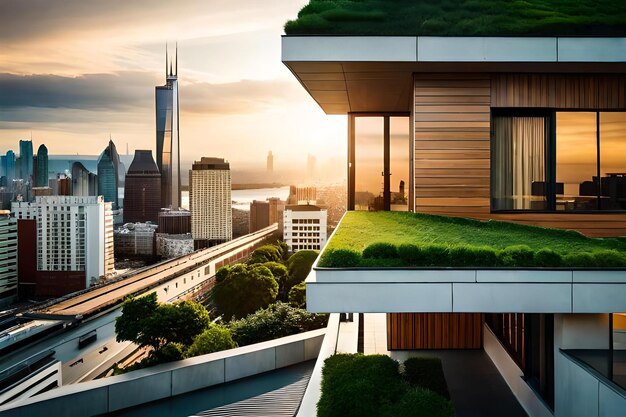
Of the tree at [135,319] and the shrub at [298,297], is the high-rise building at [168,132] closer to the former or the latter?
the shrub at [298,297]

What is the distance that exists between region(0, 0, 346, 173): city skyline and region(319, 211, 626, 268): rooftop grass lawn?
6998 cm

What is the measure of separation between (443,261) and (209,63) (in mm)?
97775

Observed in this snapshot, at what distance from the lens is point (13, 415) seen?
9914 mm

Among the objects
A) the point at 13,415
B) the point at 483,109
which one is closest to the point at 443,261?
the point at 483,109

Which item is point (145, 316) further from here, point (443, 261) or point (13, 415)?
point (443, 261)

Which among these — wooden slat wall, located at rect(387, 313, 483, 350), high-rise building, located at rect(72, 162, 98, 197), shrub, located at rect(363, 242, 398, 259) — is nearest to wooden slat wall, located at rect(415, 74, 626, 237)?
wooden slat wall, located at rect(387, 313, 483, 350)

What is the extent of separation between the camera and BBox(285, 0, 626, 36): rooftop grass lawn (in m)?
7.47

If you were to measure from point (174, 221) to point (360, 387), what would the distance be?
326 feet

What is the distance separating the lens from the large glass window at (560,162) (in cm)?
806

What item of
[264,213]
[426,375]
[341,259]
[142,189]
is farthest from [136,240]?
[341,259]

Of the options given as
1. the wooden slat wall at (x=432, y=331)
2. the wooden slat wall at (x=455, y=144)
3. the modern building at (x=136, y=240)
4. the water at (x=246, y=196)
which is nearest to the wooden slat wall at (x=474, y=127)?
the wooden slat wall at (x=455, y=144)

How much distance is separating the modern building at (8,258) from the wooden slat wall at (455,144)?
8132 centimetres

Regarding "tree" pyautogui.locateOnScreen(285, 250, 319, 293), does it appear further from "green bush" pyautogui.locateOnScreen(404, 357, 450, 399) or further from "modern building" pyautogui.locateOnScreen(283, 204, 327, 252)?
"green bush" pyautogui.locateOnScreen(404, 357, 450, 399)

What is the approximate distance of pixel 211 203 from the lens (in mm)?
103062
